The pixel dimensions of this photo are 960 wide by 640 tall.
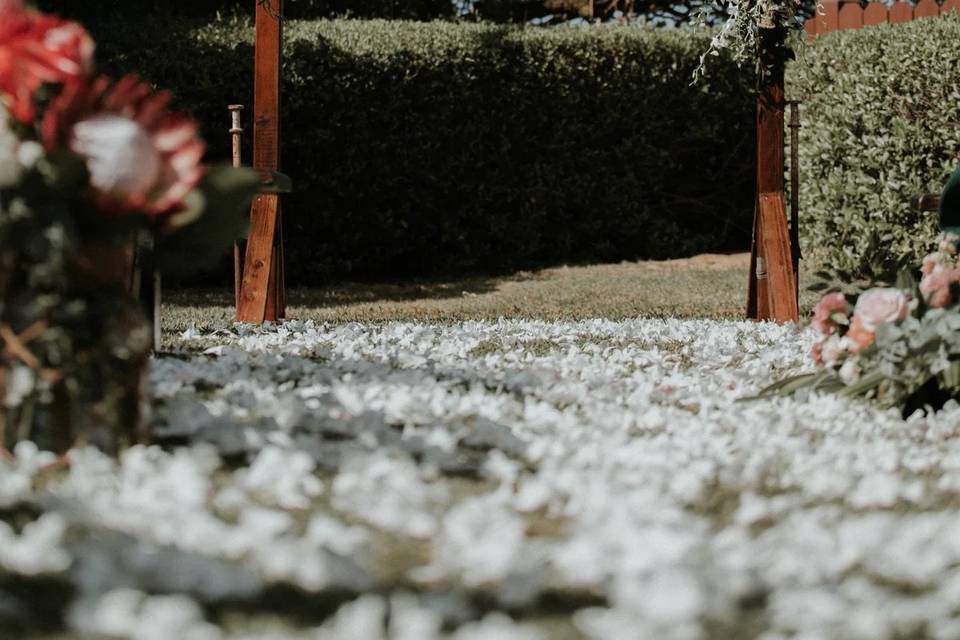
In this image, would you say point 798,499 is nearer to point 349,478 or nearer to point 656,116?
point 349,478

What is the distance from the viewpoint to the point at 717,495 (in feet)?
7.10

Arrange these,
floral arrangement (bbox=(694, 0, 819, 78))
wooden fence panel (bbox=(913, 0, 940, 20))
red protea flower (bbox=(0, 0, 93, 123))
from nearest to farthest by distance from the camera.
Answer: red protea flower (bbox=(0, 0, 93, 123)) → floral arrangement (bbox=(694, 0, 819, 78)) → wooden fence panel (bbox=(913, 0, 940, 20))

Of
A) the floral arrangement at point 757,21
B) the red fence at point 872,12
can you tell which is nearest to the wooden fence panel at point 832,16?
the red fence at point 872,12

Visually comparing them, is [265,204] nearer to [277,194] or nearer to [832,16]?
[277,194]

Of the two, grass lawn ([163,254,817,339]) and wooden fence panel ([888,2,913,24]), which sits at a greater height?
wooden fence panel ([888,2,913,24])

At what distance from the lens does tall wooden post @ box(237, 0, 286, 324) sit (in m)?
5.48

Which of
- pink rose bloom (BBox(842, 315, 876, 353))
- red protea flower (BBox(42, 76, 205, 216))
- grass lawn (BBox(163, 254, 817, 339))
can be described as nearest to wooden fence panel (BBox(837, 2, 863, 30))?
grass lawn (BBox(163, 254, 817, 339))

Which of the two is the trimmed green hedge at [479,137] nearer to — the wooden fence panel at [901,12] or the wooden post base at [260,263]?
the wooden fence panel at [901,12]

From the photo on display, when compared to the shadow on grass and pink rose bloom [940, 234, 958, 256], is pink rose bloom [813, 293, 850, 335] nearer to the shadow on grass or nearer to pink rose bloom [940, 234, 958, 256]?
pink rose bloom [940, 234, 958, 256]

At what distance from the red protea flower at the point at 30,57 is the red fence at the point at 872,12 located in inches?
267

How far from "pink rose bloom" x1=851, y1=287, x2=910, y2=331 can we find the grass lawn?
3181mm

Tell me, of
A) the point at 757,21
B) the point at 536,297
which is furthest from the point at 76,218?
the point at 536,297

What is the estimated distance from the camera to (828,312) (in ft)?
10.7

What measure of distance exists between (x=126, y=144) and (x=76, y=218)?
0.59 feet
